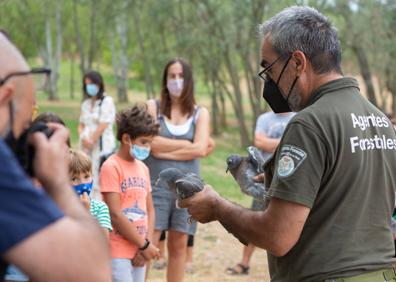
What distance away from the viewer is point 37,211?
167 centimetres

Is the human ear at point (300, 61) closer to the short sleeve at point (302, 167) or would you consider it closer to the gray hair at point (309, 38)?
the gray hair at point (309, 38)

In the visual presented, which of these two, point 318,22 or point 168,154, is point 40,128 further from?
point 168,154

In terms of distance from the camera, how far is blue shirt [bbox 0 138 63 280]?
1.64 m

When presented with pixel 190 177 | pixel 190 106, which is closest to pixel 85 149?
pixel 190 106

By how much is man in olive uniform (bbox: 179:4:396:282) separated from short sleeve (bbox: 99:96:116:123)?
6023 millimetres

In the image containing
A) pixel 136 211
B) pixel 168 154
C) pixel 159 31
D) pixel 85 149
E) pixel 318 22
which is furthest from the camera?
pixel 159 31

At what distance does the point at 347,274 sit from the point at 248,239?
435 millimetres

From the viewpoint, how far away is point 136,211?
206 inches

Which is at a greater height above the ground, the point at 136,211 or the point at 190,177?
the point at 190,177

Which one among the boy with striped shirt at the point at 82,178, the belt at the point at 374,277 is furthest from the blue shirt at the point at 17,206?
the boy with striped shirt at the point at 82,178

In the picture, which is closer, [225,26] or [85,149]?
[85,149]

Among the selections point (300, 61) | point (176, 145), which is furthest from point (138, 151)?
point (300, 61)

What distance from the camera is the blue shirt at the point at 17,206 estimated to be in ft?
5.37

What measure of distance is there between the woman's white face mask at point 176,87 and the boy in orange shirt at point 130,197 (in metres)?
1.27
